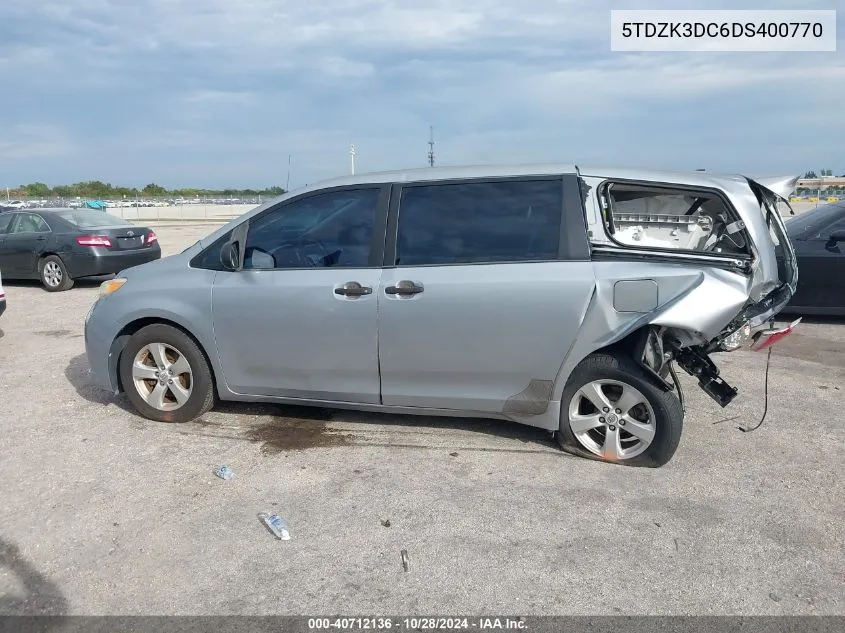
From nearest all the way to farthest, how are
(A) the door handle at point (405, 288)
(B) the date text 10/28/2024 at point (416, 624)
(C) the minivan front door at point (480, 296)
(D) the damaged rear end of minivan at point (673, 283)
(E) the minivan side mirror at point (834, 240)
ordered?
(B) the date text 10/28/2024 at point (416, 624), (D) the damaged rear end of minivan at point (673, 283), (C) the minivan front door at point (480, 296), (A) the door handle at point (405, 288), (E) the minivan side mirror at point (834, 240)

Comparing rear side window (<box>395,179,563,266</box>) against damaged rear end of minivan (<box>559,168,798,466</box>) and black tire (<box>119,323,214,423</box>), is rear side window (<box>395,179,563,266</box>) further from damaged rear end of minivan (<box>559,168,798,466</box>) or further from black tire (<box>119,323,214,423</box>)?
black tire (<box>119,323,214,423</box>)

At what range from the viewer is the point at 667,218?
4.18 metres

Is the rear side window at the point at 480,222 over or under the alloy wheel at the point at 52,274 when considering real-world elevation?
over

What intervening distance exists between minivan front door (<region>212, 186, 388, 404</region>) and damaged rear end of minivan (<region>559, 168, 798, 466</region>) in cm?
131

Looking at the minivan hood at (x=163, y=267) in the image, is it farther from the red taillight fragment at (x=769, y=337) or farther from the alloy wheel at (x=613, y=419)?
the red taillight fragment at (x=769, y=337)

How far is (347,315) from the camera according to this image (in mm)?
4043

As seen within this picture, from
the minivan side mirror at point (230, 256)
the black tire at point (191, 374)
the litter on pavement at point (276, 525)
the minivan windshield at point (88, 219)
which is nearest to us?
the litter on pavement at point (276, 525)

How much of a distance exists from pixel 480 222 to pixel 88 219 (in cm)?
945

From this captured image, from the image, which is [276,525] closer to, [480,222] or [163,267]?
[480,222]

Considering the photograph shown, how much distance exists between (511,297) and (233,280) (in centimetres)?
187

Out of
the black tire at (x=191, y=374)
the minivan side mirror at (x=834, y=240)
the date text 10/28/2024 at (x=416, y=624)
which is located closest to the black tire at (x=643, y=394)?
the date text 10/28/2024 at (x=416, y=624)

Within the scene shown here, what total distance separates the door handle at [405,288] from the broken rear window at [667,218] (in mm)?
1230

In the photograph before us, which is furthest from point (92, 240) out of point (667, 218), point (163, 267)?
point (667, 218)

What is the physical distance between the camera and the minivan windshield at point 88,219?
10.9 metres
